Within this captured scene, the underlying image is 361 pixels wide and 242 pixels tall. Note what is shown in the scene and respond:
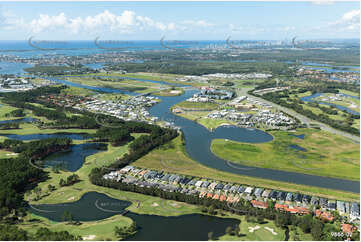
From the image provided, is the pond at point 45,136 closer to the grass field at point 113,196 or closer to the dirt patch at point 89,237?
the grass field at point 113,196

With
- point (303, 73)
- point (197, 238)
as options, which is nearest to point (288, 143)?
point (197, 238)

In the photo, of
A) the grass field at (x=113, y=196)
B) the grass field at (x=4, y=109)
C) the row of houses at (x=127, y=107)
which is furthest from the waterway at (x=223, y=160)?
the grass field at (x=4, y=109)

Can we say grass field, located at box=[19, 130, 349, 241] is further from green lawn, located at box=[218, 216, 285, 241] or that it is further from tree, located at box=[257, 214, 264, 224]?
tree, located at box=[257, 214, 264, 224]

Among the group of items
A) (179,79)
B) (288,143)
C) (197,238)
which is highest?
(179,79)

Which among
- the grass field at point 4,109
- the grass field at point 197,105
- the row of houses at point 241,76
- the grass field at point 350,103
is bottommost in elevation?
the grass field at point 4,109

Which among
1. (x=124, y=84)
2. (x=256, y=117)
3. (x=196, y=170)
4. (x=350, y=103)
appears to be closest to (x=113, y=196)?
(x=196, y=170)

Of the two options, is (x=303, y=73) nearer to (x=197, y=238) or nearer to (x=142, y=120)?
(x=142, y=120)
